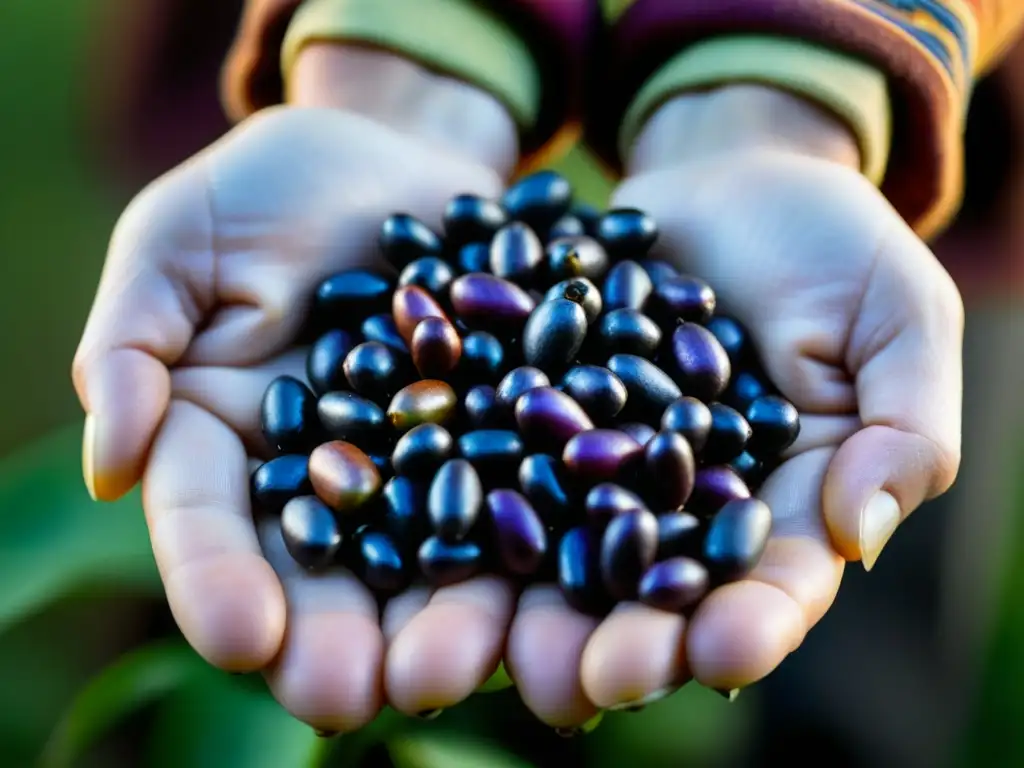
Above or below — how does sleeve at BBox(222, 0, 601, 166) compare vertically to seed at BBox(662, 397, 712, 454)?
above

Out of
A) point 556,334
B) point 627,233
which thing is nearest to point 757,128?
point 627,233

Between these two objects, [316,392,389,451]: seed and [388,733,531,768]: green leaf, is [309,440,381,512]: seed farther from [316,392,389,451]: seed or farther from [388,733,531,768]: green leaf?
[388,733,531,768]: green leaf

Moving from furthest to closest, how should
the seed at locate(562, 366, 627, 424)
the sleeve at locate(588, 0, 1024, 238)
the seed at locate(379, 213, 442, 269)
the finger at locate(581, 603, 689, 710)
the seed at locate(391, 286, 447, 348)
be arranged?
the sleeve at locate(588, 0, 1024, 238), the seed at locate(379, 213, 442, 269), the seed at locate(391, 286, 447, 348), the seed at locate(562, 366, 627, 424), the finger at locate(581, 603, 689, 710)

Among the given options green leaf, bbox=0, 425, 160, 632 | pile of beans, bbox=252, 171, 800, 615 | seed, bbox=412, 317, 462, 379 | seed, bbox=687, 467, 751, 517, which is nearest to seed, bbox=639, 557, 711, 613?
pile of beans, bbox=252, 171, 800, 615

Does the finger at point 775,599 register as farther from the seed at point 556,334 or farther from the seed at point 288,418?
the seed at point 288,418

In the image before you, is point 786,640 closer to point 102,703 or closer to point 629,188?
point 629,188

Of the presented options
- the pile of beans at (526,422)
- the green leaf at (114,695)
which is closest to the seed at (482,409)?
the pile of beans at (526,422)
